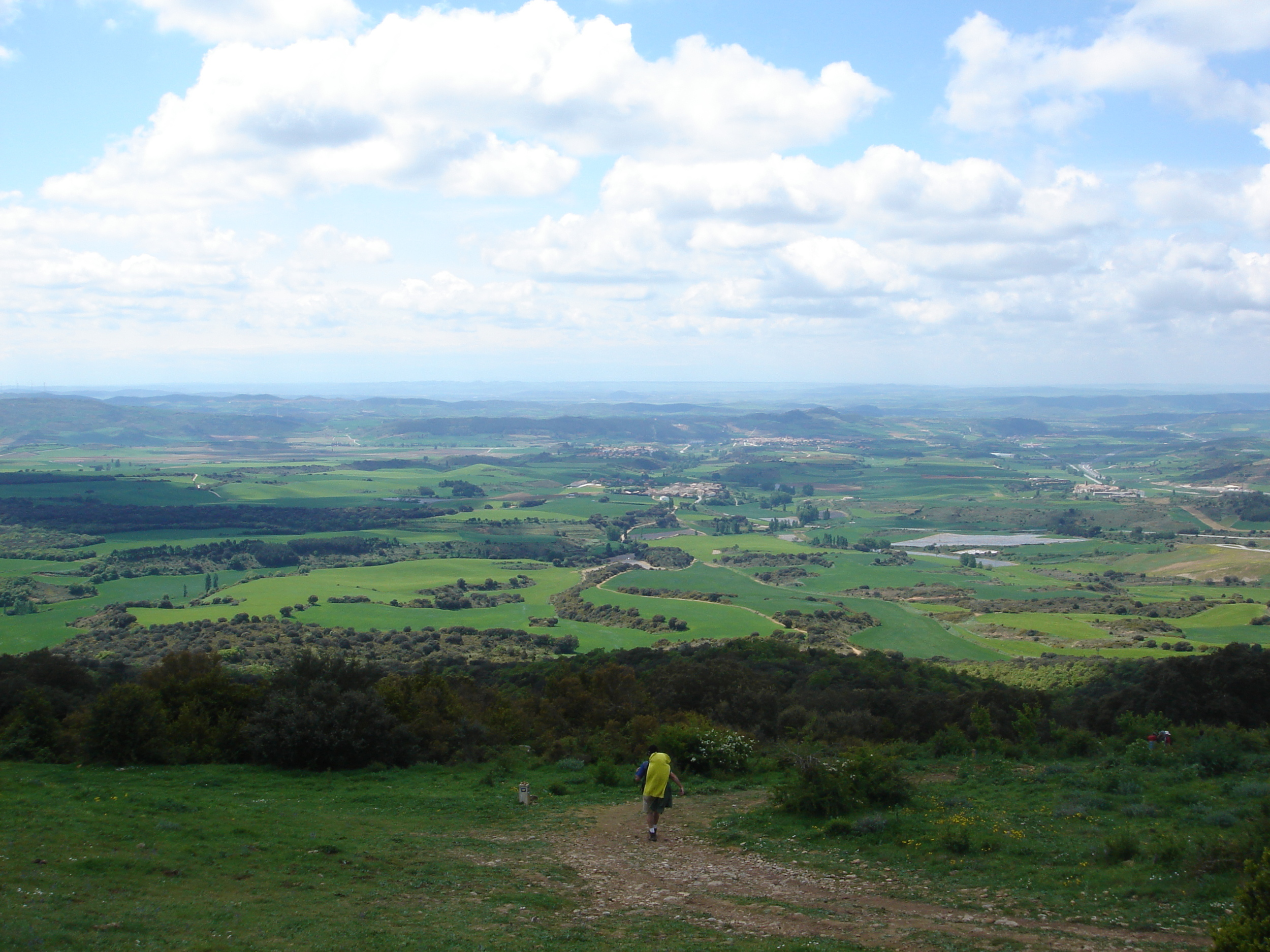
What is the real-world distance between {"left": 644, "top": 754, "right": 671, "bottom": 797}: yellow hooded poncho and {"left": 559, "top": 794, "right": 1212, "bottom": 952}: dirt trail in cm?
88

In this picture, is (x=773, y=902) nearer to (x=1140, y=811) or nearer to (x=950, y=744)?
(x=1140, y=811)

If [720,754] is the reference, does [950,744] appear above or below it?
below

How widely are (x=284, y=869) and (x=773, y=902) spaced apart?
7202mm

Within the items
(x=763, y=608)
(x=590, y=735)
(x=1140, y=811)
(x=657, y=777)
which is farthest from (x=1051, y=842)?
(x=763, y=608)

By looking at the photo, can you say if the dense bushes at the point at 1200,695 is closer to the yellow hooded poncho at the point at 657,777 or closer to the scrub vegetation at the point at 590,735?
the scrub vegetation at the point at 590,735

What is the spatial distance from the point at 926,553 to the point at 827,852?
102336 millimetres

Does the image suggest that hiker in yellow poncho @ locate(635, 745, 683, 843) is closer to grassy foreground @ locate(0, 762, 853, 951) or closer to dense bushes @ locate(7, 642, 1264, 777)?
grassy foreground @ locate(0, 762, 853, 951)

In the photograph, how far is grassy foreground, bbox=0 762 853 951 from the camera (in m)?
9.66

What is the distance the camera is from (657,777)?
15203mm

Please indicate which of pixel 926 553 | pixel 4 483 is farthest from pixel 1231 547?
pixel 4 483

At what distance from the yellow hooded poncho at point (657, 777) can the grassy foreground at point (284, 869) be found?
2.03 metres

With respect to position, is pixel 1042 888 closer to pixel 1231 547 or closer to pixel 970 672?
pixel 970 672

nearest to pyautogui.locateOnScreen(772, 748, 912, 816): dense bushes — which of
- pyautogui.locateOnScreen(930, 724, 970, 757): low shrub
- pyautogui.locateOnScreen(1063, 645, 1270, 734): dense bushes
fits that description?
pyautogui.locateOnScreen(930, 724, 970, 757): low shrub

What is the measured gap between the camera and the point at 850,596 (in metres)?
80.6
